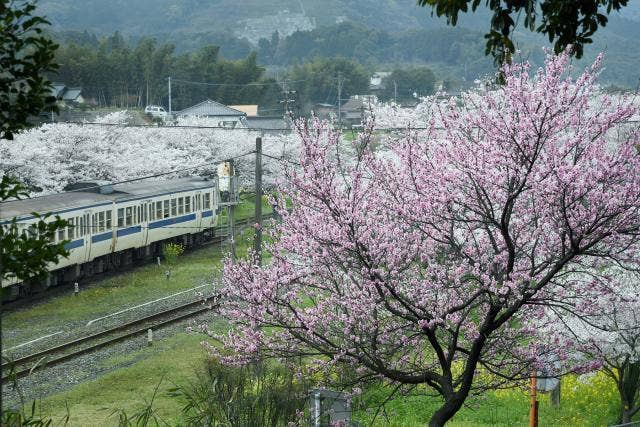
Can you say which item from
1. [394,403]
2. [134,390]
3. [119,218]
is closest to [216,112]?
[119,218]

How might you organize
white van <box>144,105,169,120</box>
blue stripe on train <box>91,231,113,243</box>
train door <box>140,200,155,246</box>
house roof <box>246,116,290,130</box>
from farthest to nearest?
white van <box>144,105,169,120</box>, house roof <box>246,116,290,130</box>, train door <box>140,200,155,246</box>, blue stripe on train <box>91,231,113,243</box>

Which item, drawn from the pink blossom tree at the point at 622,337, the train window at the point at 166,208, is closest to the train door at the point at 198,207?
the train window at the point at 166,208

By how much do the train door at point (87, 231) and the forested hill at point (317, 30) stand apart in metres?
68.9

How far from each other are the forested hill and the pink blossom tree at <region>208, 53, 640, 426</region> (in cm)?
7798

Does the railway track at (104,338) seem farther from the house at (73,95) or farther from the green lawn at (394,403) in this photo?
the house at (73,95)

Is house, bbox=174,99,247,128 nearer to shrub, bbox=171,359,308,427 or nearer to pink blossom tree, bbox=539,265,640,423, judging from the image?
pink blossom tree, bbox=539,265,640,423

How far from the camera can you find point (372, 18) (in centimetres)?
17438

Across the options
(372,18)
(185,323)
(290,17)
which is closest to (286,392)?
(185,323)

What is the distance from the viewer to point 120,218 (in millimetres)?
23062

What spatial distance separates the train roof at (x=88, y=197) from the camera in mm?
19230

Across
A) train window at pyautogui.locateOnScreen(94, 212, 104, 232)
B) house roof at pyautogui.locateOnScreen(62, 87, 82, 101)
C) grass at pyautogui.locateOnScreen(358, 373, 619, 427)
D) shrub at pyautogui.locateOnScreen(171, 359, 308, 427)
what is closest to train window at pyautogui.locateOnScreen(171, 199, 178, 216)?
train window at pyautogui.locateOnScreen(94, 212, 104, 232)

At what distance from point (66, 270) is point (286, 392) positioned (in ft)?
46.9

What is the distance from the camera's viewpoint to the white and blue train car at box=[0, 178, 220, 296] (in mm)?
20266

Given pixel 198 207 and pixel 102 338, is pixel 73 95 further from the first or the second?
pixel 102 338
